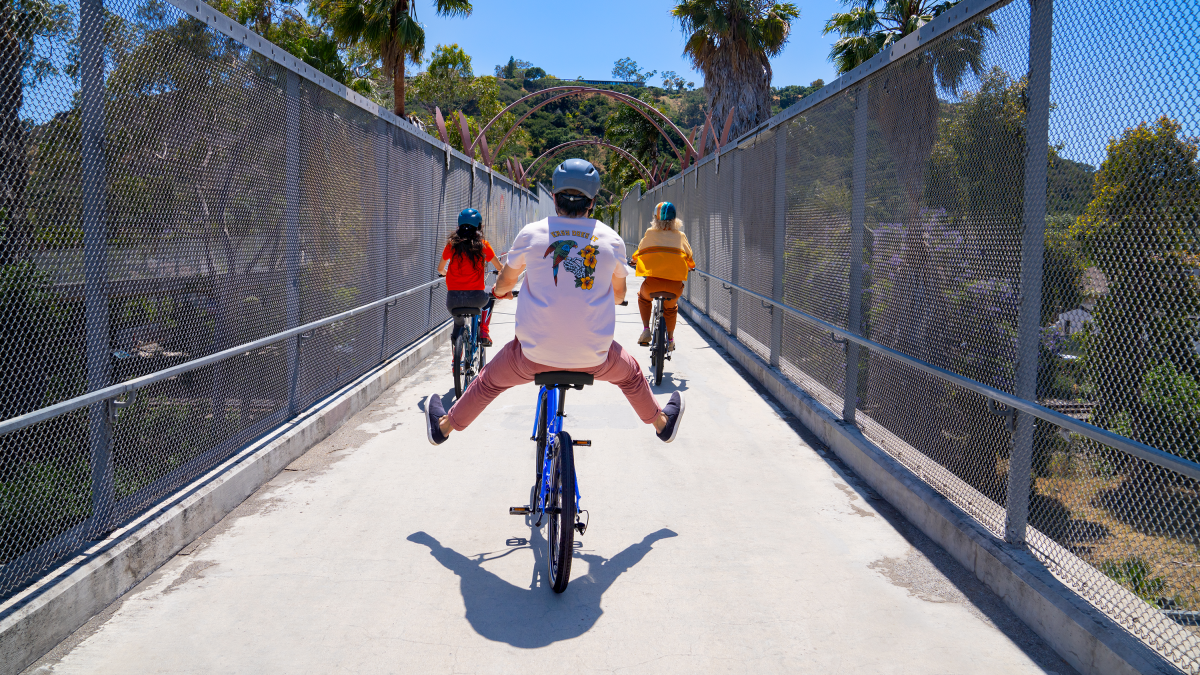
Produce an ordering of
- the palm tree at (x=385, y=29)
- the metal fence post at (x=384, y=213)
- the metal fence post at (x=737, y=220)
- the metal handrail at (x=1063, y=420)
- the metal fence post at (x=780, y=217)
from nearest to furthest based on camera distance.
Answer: the metal handrail at (x=1063, y=420) → the metal fence post at (x=780, y=217) → the metal fence post at (x=384, y=213) → the metal fence post at (x=737, y=220) → the palm tree at (x=385, y=29)

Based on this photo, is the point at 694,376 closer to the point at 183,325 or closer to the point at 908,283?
the point at 908,283

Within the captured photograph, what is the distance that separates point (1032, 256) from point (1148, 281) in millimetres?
718

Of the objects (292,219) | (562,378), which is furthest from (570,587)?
Result: (292,219)

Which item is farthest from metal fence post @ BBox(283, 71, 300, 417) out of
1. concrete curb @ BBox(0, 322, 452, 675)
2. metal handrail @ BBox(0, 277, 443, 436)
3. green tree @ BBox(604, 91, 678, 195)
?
green tree @ BBox(604, 91, 678, 195)

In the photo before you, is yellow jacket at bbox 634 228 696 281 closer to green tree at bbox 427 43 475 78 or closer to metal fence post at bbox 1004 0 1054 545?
metal fence post at bbox 1004 0 1054 545

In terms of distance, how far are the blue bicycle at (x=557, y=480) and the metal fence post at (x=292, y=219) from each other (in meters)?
2.80

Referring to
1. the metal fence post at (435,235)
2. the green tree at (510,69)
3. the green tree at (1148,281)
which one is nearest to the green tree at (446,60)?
the metal fence post at (435,235)

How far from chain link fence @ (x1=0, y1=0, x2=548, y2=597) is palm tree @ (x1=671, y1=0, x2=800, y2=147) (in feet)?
65.4

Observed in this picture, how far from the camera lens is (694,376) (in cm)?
952

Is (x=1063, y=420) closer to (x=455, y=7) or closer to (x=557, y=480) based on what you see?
(x=557, y=480)

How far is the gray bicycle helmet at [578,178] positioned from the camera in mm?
3857

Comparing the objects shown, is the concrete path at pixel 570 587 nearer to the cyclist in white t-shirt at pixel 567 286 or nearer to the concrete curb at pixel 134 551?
the concrete curb at pixel 134 551

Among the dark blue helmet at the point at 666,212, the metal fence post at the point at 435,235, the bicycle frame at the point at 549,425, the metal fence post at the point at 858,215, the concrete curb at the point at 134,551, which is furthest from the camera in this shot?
the metal fence post at the point at 435,235

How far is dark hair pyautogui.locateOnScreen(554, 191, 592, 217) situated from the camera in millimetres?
3879
